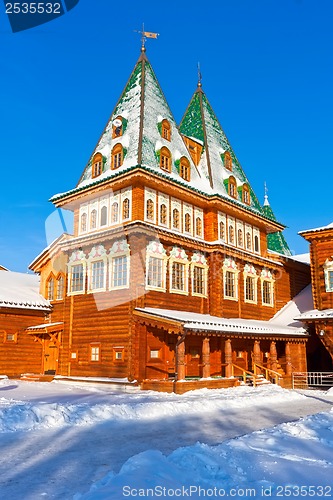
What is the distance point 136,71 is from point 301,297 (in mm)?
17425

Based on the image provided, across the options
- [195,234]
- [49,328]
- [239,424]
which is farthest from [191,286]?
[239,424]

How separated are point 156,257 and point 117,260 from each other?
1834mm

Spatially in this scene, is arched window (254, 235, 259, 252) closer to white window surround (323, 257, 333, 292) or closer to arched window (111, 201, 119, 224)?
white window surround (323, 257, 333, 292)

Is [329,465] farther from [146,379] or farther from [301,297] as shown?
[301,297]

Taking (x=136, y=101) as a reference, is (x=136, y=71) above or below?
above

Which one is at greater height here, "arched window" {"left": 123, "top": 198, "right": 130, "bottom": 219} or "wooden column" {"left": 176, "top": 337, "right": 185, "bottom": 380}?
"arched window" {"left": 123, "top": 198, "right": 130, "bottom": 219}

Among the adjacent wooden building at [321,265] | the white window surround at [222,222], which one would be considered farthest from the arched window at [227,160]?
the adjacent wooden building at [321,265]

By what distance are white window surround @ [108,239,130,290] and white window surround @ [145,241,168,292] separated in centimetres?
90

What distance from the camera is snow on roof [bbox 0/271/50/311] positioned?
78.0 feet

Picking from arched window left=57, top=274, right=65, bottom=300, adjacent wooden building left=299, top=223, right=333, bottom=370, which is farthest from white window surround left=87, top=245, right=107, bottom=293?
adjacent wooden building left=299, top=223, right=333, bottom=370

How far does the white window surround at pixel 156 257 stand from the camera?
Answer: 20594 millimetres

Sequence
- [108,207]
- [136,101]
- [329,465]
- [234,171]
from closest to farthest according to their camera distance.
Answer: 1. [329,465]
2. [108,207]
3. [136,101]
4. [234,171]

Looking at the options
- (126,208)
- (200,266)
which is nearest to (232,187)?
(200,266)

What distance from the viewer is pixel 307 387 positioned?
22.8 metres
